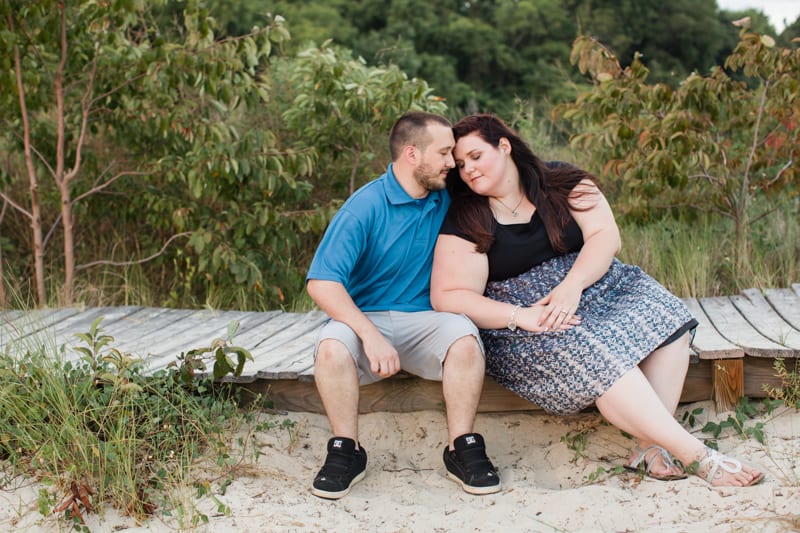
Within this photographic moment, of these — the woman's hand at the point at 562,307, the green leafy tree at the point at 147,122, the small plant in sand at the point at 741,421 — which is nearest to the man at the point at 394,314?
the woman's hand at the point at 562,307

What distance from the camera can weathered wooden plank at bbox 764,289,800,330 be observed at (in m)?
3.96

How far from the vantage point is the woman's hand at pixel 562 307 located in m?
3.16

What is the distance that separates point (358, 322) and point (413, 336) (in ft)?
0.83

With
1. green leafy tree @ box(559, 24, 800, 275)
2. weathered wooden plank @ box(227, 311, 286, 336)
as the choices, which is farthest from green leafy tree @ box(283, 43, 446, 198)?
weathered wooden plank @ box(227, 311, 286, 336)

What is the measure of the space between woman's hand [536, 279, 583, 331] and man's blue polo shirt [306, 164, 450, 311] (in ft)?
1.69

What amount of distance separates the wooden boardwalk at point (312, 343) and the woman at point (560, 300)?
12.4 inches

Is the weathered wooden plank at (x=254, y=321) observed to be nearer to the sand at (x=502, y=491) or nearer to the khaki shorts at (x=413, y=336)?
the sand at (x=502, y=491)

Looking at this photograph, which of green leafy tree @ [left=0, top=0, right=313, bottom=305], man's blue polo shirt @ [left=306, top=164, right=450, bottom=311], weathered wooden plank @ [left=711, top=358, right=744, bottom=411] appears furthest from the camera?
green leafy tree @ [left=0, top=0, right=313, bottom=305]

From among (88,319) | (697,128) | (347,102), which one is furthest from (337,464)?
(697,128)

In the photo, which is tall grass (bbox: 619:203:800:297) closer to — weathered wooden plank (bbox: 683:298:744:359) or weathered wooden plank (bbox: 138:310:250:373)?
weathered wooden plank (bbox: 683:298:744:359)

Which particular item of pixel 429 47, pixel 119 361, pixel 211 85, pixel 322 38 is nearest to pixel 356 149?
pixel 211 85

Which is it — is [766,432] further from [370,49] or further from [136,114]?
[370,49]

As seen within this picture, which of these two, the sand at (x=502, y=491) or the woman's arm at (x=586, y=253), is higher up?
the woman's arm at (x=586, y=253)

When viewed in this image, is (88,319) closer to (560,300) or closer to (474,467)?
(474,467)
